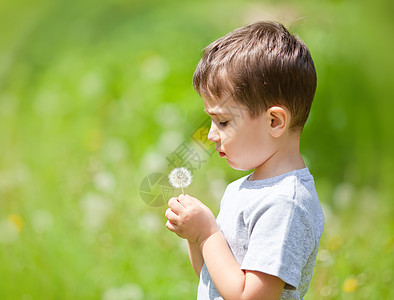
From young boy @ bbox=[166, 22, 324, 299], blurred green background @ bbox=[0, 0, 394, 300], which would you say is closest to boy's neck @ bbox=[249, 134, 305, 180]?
young boy @ bbox=[166, 22, 324, 299]

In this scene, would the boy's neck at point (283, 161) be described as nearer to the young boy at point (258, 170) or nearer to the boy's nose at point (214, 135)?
the young boy at point (258, 170)

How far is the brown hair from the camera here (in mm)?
1224

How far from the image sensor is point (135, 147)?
10.2ft

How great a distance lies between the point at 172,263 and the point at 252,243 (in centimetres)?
141

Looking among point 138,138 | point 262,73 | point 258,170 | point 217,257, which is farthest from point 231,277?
point 138,138

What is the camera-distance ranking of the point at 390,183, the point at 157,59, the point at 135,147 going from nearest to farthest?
the point at 390,183 < the point at 135,147 < the point at 157,59

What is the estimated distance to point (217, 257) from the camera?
3.99ft

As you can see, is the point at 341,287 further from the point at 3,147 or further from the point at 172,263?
the point at 3,147

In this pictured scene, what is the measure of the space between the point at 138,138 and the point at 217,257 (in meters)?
1.98

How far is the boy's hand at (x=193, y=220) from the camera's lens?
1.26 metres

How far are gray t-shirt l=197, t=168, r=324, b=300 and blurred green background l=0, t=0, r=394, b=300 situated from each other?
3.07 ft

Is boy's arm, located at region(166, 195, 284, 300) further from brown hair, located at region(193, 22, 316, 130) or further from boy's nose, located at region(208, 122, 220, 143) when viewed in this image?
brown hair, located at region(193, 22, 316, 130)

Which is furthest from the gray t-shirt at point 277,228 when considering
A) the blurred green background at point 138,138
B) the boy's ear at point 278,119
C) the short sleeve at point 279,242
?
the blurred green background at point 138,138

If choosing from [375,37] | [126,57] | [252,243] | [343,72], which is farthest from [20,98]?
[252,243]
